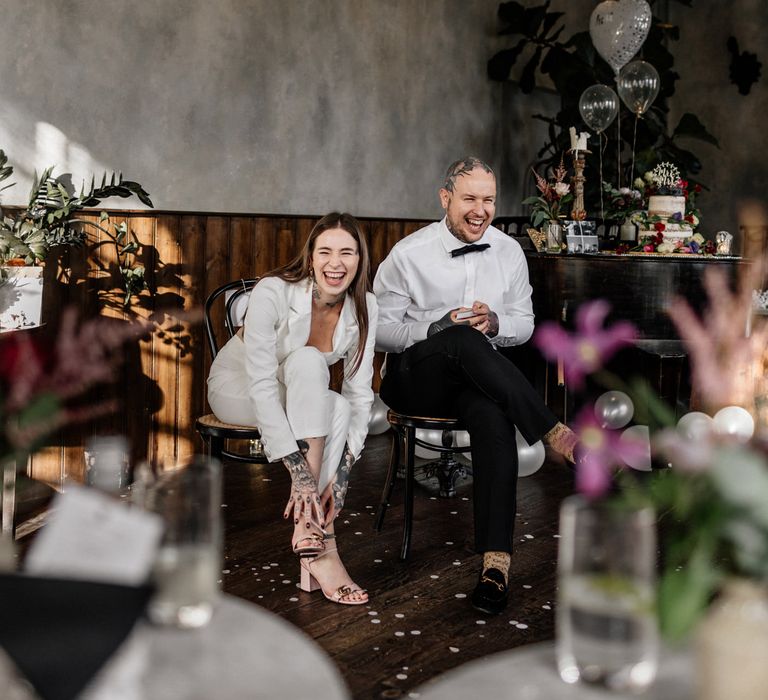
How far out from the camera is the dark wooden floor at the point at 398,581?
2.21 m

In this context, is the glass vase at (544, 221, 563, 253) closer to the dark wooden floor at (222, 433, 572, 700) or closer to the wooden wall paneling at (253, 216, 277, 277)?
the dark wooden floor at (222, 433, 572, 700)

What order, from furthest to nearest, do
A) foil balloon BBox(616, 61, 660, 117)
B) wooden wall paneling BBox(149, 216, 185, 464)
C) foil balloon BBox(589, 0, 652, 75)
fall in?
foil balloon BBox(616, 61, 660, 117), foil balloon BBox(589, 0, 652, 75), wooden wall paneling BBox(149, 216, 185, 464)

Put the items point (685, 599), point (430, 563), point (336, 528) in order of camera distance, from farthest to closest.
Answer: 1. point (336, 528)
2. point (430, 563)
3. point (685, 599)

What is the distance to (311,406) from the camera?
2521 millimetres

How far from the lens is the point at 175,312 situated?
3932 mm

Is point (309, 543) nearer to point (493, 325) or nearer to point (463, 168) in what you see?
point (493, 325)

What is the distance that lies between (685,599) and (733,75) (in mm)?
7571

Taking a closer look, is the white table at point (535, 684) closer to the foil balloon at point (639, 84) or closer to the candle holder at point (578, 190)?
the candle holder at point (578, 190)

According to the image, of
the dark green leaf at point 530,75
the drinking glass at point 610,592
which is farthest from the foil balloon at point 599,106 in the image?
the drinking glass at point 610,592

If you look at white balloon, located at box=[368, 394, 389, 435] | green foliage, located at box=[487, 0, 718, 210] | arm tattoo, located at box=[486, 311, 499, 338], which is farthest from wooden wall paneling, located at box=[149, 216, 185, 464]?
green foliage, located at box=[487, 0, 718, 210]

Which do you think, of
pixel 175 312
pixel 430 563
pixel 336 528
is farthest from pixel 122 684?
pixel 175 312

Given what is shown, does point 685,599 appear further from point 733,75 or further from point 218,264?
point 733,75

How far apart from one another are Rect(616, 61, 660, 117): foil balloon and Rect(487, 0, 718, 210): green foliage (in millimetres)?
318

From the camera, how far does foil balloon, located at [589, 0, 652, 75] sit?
5.53m
